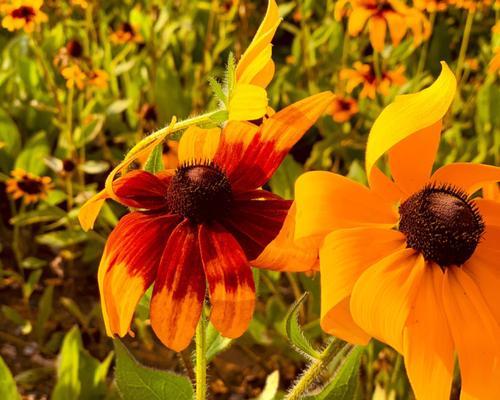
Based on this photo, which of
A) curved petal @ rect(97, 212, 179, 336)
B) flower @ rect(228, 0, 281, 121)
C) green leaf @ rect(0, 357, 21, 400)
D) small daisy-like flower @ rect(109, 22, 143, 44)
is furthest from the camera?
small daisy-like flower @ rect(109, 22, 143, 44)

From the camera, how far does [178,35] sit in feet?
8.66

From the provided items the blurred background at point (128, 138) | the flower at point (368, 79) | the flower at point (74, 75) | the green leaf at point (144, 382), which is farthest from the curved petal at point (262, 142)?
the flower at point (368, 79)

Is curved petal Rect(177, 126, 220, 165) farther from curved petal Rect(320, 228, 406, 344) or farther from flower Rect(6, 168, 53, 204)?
flower Rect(6, 168, 53, 204)

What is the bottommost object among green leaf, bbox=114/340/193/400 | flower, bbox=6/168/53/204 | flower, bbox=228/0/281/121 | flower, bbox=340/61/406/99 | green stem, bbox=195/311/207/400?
flower, bbox=6/168/53/204

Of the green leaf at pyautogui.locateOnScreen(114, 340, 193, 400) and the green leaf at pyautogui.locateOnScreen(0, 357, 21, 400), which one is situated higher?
the green leaf at pyautogui.locateOnScreen(114, 340, 193, 400)

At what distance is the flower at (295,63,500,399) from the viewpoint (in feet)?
1.66

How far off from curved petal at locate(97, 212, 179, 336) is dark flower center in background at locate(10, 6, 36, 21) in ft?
3.68

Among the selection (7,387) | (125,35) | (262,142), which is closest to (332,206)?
(262,142)

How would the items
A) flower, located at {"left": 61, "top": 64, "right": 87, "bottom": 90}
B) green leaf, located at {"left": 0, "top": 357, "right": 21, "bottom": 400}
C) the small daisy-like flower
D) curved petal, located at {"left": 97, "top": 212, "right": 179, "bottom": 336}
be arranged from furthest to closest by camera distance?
the small daisy-like flower
flower, located at {"left": 61, "top": 64, "right": 87, "bottom": 90}
green leaf, located at {"left": 0, "top": 357, "right": 21, "bottom": 400}
curved petal, located at {"left": 97, "top": 212, "right": 179, "bottom": 336}

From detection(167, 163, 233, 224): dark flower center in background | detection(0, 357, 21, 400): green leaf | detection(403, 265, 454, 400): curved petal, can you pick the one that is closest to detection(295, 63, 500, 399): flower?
detection(403, 265, 454, 400): curved petal

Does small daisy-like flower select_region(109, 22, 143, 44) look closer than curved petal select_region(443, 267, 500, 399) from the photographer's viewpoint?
No

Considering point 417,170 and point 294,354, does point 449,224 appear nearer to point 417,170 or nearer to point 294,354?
point 417,170

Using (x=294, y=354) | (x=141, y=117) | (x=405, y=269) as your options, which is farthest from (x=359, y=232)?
(x=141, y=117)

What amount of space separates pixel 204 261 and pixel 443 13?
2866mm
